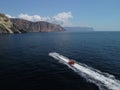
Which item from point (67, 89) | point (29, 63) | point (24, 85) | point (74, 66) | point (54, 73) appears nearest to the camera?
point (67, 89)

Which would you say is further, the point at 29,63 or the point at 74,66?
the point at 29,63

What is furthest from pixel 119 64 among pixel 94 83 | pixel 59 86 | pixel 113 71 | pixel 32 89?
pixel 32 89

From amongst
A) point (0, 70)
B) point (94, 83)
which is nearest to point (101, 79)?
point (94, 83)

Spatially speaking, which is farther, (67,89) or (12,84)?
(12,84)

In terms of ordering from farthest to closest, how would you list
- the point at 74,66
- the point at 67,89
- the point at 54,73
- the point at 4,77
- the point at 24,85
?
the point at 74,66 < the point at 54,73 < the point at 4,77 < the point at 24,85 < the point at 67,89

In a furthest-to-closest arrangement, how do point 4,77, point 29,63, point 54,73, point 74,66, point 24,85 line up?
point 29,63 → point 74,66 → point 54,73 → point 4,77 → point 24,85

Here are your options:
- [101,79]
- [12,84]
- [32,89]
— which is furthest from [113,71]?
[12,84]

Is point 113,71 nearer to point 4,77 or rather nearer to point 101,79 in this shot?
point 101,79

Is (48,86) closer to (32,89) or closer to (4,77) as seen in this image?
(32,89)

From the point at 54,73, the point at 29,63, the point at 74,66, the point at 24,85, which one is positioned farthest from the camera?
the point at 29,63
